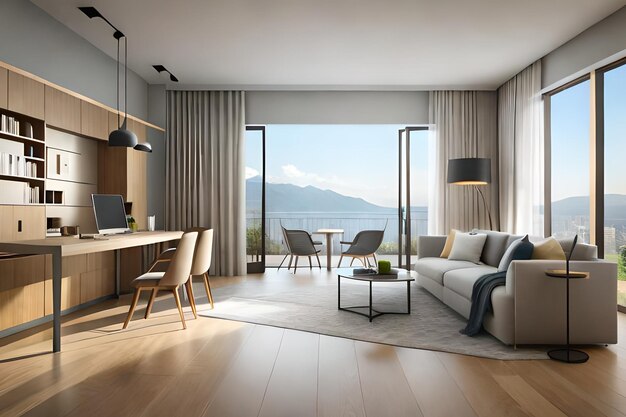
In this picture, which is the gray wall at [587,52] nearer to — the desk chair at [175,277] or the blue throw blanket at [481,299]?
the blue throw blanket at [481,299]

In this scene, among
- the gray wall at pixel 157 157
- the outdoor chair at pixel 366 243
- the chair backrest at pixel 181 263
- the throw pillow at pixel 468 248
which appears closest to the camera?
the chair backrest at pixel 181 263

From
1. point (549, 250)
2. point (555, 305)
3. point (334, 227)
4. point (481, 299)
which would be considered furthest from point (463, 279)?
point (334, 227)

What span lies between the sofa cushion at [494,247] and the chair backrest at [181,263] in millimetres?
3087

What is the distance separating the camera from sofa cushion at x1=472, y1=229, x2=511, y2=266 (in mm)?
5023

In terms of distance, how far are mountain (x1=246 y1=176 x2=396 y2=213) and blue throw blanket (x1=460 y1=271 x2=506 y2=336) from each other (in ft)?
31.4

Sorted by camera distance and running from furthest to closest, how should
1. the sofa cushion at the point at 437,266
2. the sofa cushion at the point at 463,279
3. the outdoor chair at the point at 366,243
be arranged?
1. the outdoor chair at the point at 366,243
2. the sofa cushion at the point at 437,266
3. the sofa cushion at the point at 463,279

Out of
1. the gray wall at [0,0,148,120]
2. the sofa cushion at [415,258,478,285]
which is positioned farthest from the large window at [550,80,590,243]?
the gray wall at [0,0,148,120]

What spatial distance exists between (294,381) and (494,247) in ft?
10.5

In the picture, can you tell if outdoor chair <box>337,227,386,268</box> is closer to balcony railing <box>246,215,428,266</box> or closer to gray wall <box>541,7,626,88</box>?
balcony railing <box>246,215,428,266</box>

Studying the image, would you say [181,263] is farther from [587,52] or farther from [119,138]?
[587,52]

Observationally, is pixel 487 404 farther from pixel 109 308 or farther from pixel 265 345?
pixel 109 308

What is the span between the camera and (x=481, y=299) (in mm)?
3760

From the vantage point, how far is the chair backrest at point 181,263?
3980 millimetres

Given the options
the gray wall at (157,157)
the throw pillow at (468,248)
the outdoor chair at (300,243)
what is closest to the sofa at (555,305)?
the throw pillow at (468,248)
